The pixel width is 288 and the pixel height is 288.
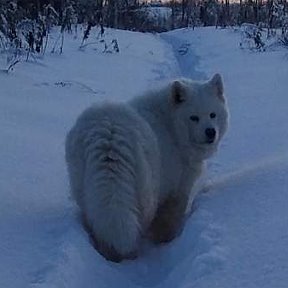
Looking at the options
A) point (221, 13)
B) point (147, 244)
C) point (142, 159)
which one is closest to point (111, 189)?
point (142, 159)

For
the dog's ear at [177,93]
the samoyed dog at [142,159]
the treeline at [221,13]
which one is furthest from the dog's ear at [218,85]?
the treeline at [221,13]

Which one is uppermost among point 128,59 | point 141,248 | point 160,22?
point 141,248

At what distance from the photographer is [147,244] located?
3957 millimetres

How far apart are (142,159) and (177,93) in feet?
2.58

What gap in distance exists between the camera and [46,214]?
12.3 feet

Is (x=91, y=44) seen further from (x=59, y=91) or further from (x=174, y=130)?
(x=174, y=130)

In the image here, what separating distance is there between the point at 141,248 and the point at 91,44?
11.0 meters

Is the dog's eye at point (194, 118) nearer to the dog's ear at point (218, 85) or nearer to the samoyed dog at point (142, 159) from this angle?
the samoyed dog at point (142, 159)

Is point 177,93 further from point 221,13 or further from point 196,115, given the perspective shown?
point 221,13

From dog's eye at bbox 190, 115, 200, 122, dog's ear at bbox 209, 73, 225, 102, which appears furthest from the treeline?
dog's eye at bbox 190, 115, 200, 122

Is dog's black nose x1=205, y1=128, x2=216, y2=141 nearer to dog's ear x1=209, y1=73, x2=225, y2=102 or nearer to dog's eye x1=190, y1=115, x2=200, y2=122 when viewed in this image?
dog's eye x1=190, y1=115, x2=200, y2=122

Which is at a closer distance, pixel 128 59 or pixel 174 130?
pixel 174 130

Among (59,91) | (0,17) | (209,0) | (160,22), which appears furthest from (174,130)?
(160,22)

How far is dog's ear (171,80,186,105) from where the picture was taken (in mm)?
4312
